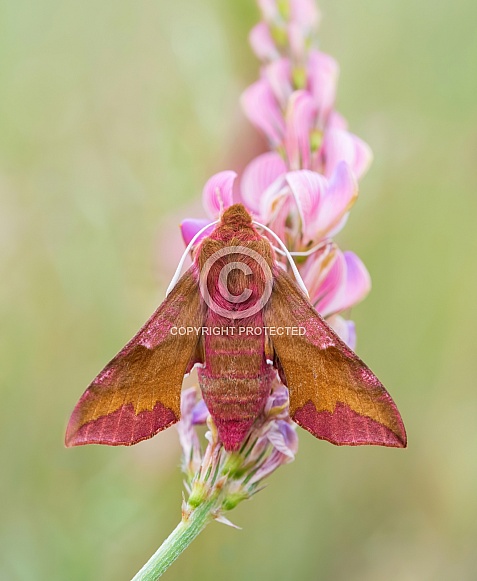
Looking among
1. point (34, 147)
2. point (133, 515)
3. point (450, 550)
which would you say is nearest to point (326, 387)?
point (133, 515)

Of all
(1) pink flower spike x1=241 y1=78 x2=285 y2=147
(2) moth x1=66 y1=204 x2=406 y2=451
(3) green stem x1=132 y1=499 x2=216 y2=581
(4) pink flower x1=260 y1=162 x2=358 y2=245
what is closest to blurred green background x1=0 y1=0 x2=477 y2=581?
→ (1) pink flower spike x1=241 y1=78 x2=285 y2=147

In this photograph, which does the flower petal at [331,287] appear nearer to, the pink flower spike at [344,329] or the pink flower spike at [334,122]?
the pink flower spike at [344,329]

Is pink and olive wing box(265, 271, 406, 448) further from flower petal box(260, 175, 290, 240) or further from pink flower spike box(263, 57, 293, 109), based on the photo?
pink flower spike box(263, 57, 293, 109)

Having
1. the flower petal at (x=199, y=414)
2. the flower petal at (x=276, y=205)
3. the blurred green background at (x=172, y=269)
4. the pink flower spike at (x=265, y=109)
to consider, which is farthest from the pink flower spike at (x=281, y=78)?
the flower petal at (x=199, y=414)

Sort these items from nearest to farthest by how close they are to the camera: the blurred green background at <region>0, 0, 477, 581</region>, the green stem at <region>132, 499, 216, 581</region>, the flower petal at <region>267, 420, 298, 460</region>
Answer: the green stem at <region>132, 499, 216, 581</region> < the flower petal at <region>267, 420, 298, 460</region> < the blurred green background at <region>0, 0, 477, 581</region>

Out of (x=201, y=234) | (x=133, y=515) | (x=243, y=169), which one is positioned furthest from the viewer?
(x=133, y=515)

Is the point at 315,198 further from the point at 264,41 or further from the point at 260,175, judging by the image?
the point at 264,41

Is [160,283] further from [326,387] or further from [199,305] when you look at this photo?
[326,387]

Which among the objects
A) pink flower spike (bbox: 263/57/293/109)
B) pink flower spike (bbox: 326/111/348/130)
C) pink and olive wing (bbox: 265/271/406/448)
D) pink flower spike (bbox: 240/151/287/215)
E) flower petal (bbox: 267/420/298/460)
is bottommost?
flower petal (bbox: 267/420/298/460)
